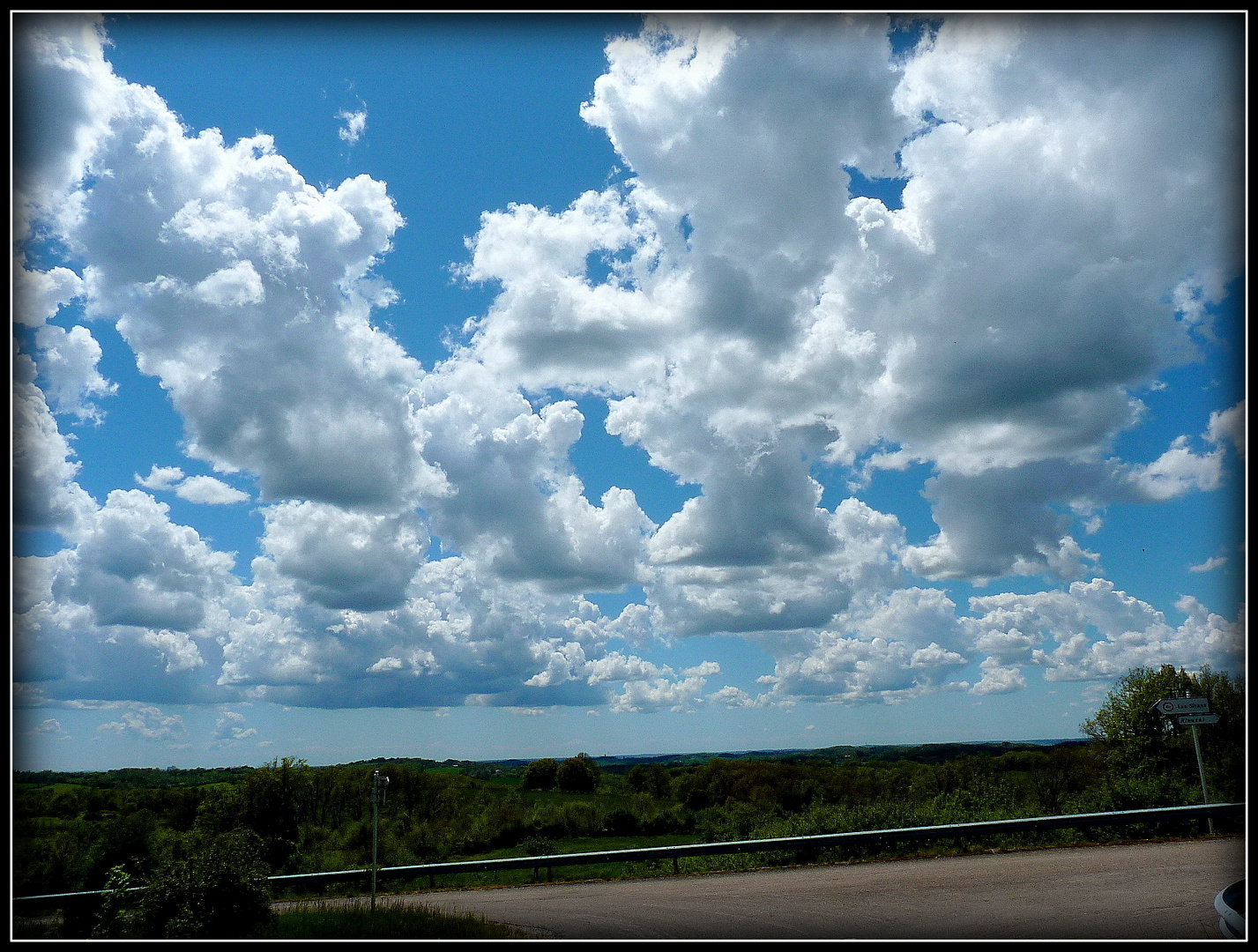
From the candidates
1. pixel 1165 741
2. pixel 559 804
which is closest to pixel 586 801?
pixel 559 804

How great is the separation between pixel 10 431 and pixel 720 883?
15.0 metres

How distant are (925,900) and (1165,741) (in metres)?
29.9

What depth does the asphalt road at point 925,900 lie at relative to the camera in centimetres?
1119

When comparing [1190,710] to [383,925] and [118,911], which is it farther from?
[118,911]

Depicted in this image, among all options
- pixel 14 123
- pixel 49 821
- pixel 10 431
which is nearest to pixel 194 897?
pixel 10 431

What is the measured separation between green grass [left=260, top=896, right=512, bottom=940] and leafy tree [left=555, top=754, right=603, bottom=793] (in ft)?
195

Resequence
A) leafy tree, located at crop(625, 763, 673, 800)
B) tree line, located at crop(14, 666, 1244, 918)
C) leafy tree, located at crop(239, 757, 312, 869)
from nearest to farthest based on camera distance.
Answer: tree line, located at crop(14, 666, 1244, 918)
leafy tree, located at crop(239, 757, 312, 869)
leafy tree, located at crop(625, 763, 673, 800)

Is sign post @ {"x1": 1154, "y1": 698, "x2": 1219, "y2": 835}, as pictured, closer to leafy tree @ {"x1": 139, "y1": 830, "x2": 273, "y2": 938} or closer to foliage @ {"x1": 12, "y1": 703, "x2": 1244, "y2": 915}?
foliage @ {"x1": 12, "y1": 703, "x2": 1244, "y2": 915}

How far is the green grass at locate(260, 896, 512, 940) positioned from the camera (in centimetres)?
1226

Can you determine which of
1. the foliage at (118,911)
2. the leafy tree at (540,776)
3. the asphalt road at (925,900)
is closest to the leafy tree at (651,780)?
the leafy tree at (540,776)

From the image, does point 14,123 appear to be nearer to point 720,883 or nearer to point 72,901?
point 72,901

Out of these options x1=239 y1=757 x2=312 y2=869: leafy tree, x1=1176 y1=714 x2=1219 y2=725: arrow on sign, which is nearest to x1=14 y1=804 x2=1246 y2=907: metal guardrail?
x1=1176 y1=714 x2=1219 y2=725: arrow on sign

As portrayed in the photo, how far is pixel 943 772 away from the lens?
40719 mm

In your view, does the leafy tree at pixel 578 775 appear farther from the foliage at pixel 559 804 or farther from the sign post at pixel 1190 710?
the sign post at pixel 1190 710
